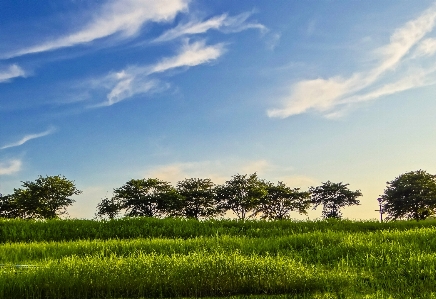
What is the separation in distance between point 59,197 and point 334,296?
38.7 m

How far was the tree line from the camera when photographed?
137ft

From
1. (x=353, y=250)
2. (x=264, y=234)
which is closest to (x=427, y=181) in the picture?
(x=264, y=234)

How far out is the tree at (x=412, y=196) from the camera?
44.9m

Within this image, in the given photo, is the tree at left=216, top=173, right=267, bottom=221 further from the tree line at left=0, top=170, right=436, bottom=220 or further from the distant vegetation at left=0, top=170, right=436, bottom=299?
the distant vegetation at left=0, top=170, right=436, bottom=299

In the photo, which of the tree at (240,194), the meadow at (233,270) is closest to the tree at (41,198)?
the tree at (240,194)

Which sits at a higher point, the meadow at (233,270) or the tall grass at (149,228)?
the tall grass at (149,228)

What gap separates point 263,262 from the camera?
10.1 meters

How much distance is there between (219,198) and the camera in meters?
45.5

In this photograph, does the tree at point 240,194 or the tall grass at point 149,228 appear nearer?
the tall grass at point 149,228

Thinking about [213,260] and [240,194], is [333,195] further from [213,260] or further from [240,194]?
[213,260]

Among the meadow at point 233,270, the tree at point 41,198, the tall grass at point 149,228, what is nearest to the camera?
the meadow at point 233,270

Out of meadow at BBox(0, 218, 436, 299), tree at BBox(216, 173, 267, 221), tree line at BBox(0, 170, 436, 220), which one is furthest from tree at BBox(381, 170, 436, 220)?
meadow at BBox(0, 218, 436, 299)

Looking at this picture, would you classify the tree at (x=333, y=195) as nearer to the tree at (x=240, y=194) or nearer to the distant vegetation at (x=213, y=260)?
the tree at (x=240, y=194)

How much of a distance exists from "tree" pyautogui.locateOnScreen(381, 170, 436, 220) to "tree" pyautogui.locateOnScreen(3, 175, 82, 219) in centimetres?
3361
